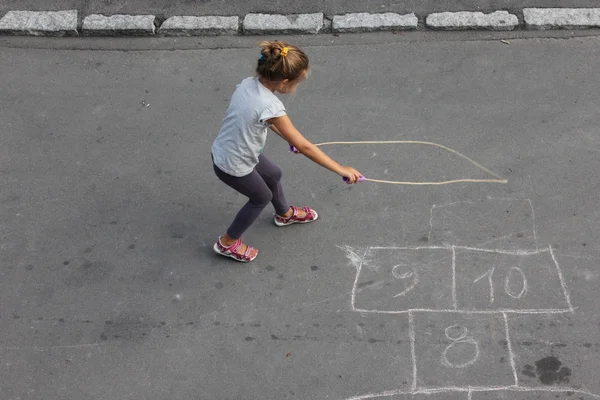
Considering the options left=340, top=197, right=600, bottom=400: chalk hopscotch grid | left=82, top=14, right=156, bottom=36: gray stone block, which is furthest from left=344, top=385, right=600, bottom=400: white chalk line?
left=82, top=14, right=156, bottom=36: gray stone block

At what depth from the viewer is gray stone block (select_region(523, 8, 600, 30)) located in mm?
5816

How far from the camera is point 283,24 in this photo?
604 cm

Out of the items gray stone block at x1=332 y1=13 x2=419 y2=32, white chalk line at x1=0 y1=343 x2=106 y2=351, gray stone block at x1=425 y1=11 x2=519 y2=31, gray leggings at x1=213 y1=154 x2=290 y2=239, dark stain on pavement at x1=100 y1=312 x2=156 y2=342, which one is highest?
gray stone block at x1=425 y1=11 x2=519 y2=31

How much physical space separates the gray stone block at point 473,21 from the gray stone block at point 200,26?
1659 millimetres

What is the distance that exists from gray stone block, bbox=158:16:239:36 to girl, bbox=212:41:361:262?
7.49ft

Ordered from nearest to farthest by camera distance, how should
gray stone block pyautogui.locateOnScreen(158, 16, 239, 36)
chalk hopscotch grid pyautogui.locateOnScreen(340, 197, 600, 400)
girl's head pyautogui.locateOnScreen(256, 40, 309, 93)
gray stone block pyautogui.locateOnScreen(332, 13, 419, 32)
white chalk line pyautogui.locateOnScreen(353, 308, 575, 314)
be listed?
girl's head pyautogui.locateOnScreen(256, 40, 309, 93) → chalk hopscotch grid pyautogui.locateOnScreen(340, 197, 600, 400) → white chalk line pyautogui.locateOnScreen(353, 308, 575, 314) → gray stone block pyautogui.locateOnScreen(332, 13, 419, 32) → gray stone block pyautogui.locateOnScreen(158, 16, 239, 36)

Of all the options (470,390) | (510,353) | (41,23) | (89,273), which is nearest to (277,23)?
(41,23)

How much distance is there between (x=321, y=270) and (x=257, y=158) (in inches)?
31.8

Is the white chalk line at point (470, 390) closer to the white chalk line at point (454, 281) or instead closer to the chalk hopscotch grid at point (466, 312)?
the chalk hopscotch grid at point (466, 312)

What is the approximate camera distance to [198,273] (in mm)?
4293

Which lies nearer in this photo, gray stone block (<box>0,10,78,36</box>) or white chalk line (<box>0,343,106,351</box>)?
white chalk line (<box>0,343,106,351</box>)

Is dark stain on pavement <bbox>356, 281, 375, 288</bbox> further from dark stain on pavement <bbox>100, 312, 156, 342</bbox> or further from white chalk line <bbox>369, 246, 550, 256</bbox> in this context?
dark stain on pavement <bbox>100, 312, 156, 342</bbox>

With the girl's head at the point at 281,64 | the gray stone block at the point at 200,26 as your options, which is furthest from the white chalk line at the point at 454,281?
the gray stone block at the point at 200,26

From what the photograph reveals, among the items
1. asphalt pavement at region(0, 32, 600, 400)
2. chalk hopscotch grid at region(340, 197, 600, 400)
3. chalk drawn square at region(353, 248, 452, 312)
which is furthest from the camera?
chalk drawn square at region(353, 248, 452, 312)
